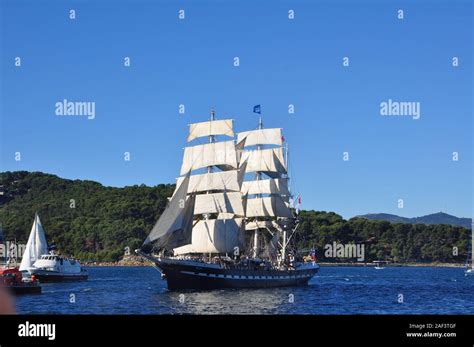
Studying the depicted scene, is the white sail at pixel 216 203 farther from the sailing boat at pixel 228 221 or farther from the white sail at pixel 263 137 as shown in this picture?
the white sail at pixel 263 137

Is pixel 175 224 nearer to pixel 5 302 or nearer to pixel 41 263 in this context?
pixel 41 263

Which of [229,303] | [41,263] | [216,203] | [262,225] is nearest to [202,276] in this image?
[216,203]

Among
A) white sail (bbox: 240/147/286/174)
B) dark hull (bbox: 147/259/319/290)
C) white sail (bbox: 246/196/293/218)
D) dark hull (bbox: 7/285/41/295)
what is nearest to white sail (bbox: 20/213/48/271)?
dark hull (bbox: 147/259/319/290)

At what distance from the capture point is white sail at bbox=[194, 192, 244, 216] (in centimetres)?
8825

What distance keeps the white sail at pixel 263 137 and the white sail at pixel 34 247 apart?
3051 cm

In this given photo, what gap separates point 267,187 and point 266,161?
172 inches

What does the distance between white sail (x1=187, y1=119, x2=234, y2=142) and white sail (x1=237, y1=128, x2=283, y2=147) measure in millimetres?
8870

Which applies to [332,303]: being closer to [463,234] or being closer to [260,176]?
[260,176]

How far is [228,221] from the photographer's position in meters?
88.1

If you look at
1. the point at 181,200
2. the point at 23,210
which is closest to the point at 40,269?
the point at 181,200

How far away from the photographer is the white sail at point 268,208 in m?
97.2

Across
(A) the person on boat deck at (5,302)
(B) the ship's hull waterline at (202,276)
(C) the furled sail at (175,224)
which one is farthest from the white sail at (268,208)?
(A) the person on boat deck at (5,302)

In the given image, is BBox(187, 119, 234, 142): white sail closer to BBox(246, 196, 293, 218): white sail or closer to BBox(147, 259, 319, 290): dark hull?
BBox(246, 196, 293, 218): white sail

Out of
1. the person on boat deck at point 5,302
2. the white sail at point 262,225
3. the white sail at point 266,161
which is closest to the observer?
the person on boat deck at point 5,302
